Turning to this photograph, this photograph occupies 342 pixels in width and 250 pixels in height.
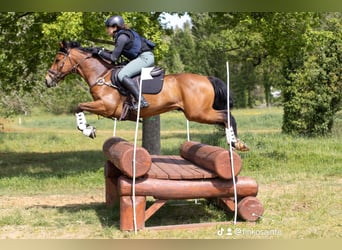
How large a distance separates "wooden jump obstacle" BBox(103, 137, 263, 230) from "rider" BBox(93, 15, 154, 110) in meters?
0.75

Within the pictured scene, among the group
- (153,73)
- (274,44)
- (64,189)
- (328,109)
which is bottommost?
(64,189)

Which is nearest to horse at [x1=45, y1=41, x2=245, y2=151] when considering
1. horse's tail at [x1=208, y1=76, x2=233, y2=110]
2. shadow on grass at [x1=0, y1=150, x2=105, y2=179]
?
horse's tail at [x1=208, y1=76, x2=233, y2=110]

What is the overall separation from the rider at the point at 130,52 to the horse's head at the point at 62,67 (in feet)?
1.95

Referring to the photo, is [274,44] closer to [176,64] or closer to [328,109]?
[328,109]

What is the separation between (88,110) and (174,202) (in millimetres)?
2330

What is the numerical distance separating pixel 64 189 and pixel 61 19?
10.3 ft

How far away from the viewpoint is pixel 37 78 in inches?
485

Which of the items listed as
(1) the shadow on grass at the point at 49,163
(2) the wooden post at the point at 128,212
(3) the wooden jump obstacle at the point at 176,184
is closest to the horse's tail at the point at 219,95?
(3) the wooden jump obstacle at the point at 176,184

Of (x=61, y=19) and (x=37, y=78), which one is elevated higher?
(x=61, y=19)

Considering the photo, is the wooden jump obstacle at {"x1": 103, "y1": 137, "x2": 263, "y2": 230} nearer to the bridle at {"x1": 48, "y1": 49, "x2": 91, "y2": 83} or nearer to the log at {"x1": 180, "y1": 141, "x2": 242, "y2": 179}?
the log at {"x1": 180, "y1": 141, "x2": 242, "y2": 179}

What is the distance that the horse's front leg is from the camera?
222 inches

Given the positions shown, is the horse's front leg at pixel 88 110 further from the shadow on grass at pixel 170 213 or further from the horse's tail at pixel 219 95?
the horse's tail at pixel 219 95

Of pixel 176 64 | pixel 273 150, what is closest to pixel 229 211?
pixel 273 150

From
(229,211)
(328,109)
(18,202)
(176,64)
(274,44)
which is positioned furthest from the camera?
(176,64)
